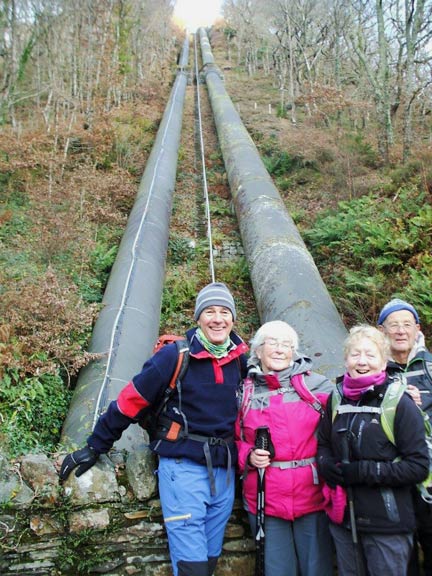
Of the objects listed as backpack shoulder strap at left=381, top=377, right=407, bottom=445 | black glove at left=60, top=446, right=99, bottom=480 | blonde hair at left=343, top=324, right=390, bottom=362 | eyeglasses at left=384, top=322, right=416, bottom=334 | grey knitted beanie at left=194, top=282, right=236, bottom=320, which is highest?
grey knitted beanie at left=194, top=282, right=236, bottom=320

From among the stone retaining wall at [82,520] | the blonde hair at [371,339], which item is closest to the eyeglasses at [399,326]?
the blonde hair at [371,339]

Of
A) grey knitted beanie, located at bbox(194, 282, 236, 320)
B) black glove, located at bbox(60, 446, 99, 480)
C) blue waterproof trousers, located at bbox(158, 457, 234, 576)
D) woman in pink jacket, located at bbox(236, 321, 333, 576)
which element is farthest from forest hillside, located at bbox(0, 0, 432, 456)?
woman in pink jacket, located at bbox(236, 321, 333, 576)

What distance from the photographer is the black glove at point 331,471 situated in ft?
8.59

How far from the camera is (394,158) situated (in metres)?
12.1

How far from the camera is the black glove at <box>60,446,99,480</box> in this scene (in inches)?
120

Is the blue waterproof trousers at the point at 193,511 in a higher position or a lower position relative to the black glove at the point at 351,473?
lower

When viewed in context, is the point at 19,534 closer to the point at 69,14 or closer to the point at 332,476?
the point at 332,476

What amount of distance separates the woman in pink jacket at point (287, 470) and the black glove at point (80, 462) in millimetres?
904

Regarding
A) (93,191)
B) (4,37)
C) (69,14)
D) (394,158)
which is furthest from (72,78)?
(394,158)

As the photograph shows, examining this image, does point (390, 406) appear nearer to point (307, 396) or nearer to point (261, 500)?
point (307, 396)

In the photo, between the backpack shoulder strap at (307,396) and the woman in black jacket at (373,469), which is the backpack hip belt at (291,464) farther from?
the backpack shoulder strap at (307,396)

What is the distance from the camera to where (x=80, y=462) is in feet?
9.98

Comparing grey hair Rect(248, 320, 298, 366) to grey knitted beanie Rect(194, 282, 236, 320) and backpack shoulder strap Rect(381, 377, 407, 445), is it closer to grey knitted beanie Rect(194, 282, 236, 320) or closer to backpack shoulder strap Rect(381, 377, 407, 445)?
grey knitted beanie Rect(194, 282, 236, 320)

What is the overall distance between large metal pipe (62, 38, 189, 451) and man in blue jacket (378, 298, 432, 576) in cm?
226
